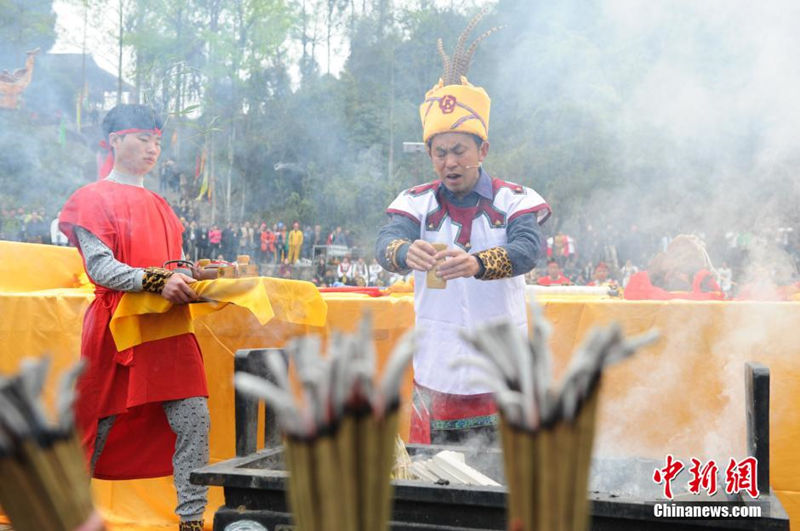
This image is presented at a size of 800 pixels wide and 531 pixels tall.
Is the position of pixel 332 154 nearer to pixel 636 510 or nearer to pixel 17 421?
pixel 636 510

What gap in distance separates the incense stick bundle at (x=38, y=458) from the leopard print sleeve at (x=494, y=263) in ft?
6.22

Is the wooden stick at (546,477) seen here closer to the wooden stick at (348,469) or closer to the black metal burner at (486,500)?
the wooden stick at (348,469)

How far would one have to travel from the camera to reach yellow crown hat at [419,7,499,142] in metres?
2.71

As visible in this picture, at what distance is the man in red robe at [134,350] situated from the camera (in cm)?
272

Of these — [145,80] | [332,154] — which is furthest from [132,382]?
[332,154]

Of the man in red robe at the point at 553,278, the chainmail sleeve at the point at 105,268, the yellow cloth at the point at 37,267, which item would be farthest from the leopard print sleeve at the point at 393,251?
the man in red robe at the point at 553,278

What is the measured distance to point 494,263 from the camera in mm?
2445

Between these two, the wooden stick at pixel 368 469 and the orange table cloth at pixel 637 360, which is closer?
the wooden stick at pixel 368 469

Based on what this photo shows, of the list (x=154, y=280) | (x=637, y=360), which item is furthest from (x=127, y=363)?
(x=637, y=360)

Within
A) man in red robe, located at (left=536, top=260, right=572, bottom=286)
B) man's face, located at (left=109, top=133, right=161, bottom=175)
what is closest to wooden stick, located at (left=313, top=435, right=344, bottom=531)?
man's face, located at (left=109, top=133, right=161, bottom=175)

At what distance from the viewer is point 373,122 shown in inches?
371

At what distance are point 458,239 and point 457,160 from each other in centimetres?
31

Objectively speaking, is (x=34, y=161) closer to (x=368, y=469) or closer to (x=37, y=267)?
(x=37, y=267)

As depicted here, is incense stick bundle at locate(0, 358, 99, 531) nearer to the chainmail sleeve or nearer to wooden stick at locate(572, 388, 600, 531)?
wooden stick at locate(572, 388, 600, 531)
